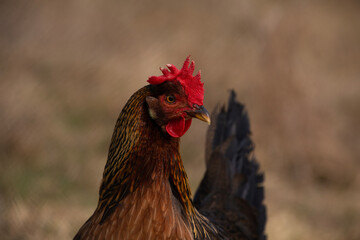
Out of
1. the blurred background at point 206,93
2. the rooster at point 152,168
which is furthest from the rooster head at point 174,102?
the blurred background at point 206,93

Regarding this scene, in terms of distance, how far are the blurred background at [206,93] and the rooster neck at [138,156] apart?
11.4 feet

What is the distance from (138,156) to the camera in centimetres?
249

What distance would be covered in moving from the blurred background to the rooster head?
3.77 metres

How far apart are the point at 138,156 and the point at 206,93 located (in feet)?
19.2

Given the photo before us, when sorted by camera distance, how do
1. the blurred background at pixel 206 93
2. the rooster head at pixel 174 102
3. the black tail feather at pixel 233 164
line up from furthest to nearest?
the blurred background at pixel 206 93 → the black tail feather at pixel 233 164 → the rooster head at pixel 174 102

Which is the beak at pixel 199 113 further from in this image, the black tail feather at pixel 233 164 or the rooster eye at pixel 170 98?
the black tail feather at pixel 233 164

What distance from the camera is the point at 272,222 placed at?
250 inches

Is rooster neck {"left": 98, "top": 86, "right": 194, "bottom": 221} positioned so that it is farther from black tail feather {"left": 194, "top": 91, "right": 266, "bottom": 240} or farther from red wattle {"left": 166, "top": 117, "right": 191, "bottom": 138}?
black tail feather {"left": 194, "top": 91, "right": 266, "bottom": 240}

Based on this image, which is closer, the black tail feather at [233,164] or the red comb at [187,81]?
the red comb at [187,81]

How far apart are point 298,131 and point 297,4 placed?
8.85 ft

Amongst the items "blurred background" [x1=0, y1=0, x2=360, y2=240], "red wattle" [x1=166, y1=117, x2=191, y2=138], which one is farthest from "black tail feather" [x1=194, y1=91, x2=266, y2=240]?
"blurred background" [x1=0, y1=0, x2=360, y2=240]

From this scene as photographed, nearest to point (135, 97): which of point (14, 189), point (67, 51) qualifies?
point (14, 189)

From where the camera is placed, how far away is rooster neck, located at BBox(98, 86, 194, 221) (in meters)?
2.47

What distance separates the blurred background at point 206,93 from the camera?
21.9ft
